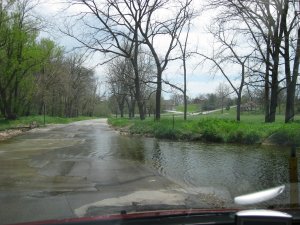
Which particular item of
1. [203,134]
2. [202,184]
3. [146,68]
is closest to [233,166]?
[202,184]

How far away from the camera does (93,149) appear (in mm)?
19297

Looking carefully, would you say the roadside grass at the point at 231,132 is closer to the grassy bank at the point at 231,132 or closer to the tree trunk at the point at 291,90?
the grassy bank at the point at 231,132

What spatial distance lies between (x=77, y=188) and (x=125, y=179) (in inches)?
62.9

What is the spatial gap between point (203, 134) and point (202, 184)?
12.6m

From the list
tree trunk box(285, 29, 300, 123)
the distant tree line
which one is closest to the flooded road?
tree trunk box(285, 29, 300, 123)

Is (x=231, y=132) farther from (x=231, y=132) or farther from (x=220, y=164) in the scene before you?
(x=220, y=164)

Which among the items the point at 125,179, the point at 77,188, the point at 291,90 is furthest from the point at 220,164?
the point at 291,90

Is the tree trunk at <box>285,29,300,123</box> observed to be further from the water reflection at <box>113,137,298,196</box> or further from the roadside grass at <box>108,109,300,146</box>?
the water reflection at <box>113,137,298,196</box>

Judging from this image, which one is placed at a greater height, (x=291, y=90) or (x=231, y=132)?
(x=291, y=90)

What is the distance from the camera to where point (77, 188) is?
33.1ft

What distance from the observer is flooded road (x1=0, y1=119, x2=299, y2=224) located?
820 cm

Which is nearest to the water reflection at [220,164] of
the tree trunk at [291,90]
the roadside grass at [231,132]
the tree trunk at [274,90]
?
the roadside grass at [231,132]

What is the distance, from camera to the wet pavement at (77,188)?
783 centimetres

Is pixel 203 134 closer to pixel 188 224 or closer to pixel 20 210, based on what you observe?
pixel 20 210
